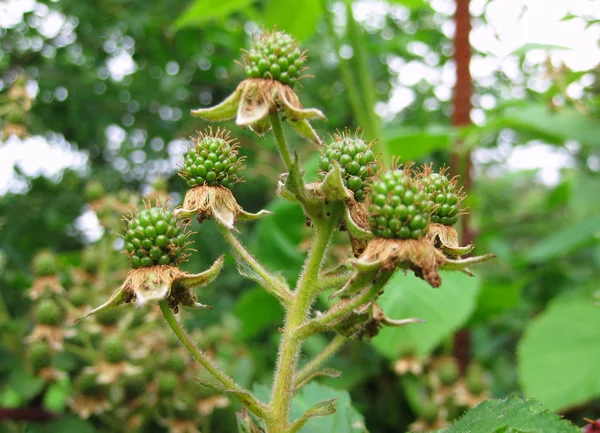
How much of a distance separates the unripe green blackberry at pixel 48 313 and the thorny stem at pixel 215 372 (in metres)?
1.36

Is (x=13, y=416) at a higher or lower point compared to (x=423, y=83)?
lower

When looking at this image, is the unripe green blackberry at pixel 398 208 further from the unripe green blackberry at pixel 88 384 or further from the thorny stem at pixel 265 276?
the unripe green blackberry at pixel 88 384

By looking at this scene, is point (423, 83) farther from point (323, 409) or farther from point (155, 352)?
point (323, 409)

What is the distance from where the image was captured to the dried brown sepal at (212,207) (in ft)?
3.77

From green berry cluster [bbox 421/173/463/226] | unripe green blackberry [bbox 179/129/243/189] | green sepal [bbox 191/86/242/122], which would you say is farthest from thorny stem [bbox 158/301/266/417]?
green berry cluster [bbox 421/173/463/226]

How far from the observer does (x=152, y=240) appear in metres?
1.13

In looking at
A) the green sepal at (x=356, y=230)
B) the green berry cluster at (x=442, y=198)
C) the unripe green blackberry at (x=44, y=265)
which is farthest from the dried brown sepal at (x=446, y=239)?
the unripe green blackberry at (x=44, y=265)

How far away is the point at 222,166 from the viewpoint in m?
1.20

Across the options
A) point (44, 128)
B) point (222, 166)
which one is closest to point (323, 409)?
point (222, 166)

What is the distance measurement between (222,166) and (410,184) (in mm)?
404

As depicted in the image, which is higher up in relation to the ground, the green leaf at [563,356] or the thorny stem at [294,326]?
the thorny stem at [294,326]

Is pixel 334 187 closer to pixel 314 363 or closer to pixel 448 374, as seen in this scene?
pixel 314 363

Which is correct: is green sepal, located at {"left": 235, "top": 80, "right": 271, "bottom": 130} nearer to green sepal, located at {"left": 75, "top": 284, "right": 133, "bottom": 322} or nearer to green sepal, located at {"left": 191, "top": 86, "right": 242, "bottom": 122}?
green sepal, located at {"left": 191, "top": 86, "right": 242, "bottom": 122}

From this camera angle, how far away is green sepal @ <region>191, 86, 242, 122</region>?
1152 millimetres
